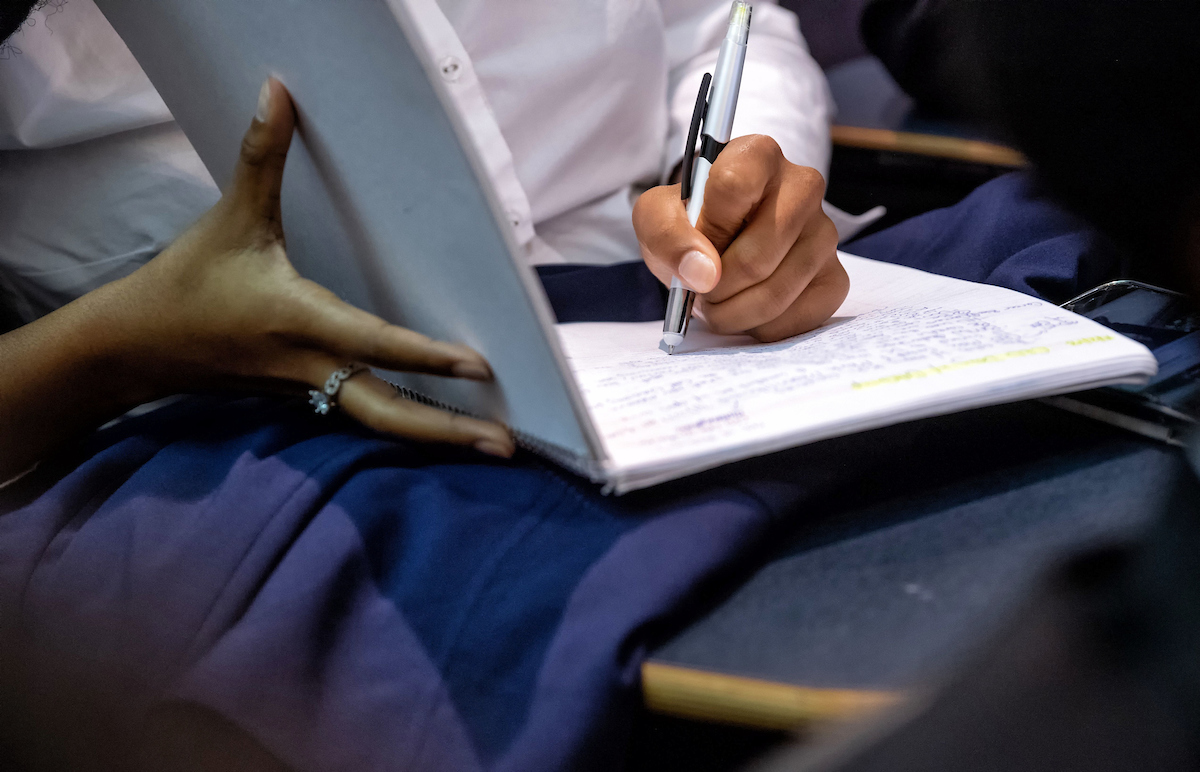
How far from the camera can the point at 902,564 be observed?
24 cm

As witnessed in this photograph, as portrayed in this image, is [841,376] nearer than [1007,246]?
Yes

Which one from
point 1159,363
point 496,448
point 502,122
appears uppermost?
point 502,122

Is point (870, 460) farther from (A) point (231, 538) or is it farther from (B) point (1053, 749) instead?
(A) point (231, 538)

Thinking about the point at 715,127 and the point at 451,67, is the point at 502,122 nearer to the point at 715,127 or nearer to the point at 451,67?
the point at 451,67

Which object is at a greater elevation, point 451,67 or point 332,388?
point 451,67

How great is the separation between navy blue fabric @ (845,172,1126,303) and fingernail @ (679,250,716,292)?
150 millimetres

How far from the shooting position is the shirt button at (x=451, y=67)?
1.68 ft

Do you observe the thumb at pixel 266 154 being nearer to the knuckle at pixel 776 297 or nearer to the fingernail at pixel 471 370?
the fingernail at pixel 471 370

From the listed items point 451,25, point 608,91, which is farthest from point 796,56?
point 451,25

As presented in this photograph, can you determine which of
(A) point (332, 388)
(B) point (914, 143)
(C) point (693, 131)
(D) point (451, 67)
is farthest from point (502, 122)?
(B) point (914, 143)

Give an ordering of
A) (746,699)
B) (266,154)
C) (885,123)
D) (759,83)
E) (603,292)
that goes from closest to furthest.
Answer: (746,699)
(266,154)
(603,292)
(759,83)
(885,123)

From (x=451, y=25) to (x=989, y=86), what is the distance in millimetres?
397

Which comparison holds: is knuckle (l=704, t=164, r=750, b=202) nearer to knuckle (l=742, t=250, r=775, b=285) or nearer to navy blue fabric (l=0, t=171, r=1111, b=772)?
knuckle (l=742, t=250, r=775, b=285)

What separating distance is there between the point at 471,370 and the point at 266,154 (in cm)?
14
